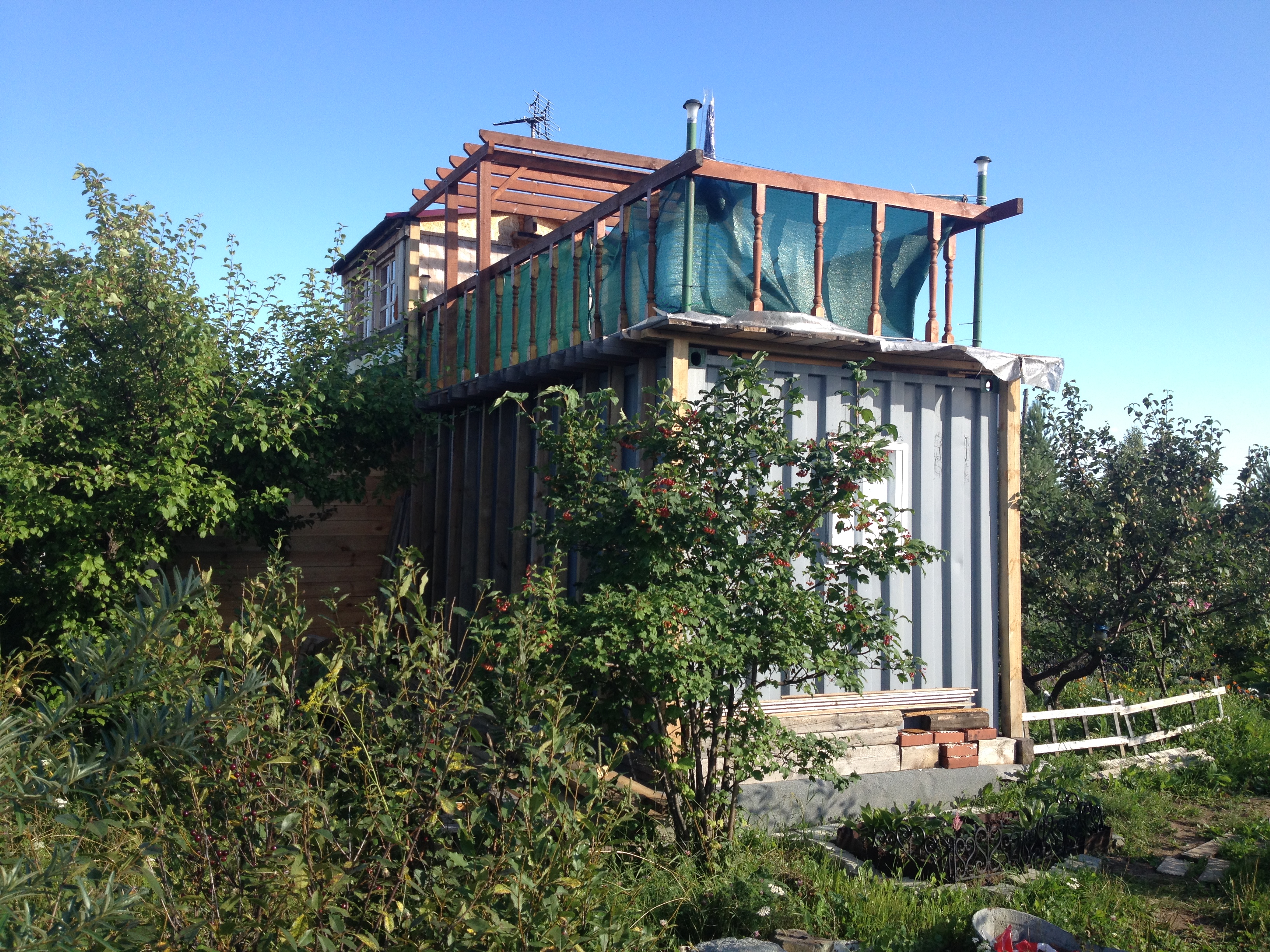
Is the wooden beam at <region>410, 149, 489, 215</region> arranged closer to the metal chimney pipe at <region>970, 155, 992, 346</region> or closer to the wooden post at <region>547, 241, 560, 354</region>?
the wooden post at <region>547, 241, 560, 354</region>

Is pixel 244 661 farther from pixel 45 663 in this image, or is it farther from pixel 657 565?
pixel 45 663

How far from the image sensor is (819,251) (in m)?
7.14

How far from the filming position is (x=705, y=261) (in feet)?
22.6

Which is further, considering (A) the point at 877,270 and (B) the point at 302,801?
(A) the point at 877,270

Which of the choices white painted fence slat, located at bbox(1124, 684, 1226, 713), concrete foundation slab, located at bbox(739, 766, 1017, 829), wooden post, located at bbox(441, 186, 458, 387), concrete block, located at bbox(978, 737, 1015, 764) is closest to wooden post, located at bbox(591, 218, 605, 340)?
wooden post, located at bbox(441, 186, 458, 387)

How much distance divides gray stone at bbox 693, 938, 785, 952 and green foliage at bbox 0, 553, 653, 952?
87 centimetres

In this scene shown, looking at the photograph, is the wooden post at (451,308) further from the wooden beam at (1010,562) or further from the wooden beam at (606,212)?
the wooden beam at (1010,562)

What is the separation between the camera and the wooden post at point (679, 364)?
6.42m

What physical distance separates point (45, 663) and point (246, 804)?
5634 millimetres

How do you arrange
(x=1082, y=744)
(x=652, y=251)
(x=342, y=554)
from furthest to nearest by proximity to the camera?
1. (x=342, y=554)
2. (x=1082, y=744)
3. (x=652, y=251)

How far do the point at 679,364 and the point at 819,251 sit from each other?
60.9 inches

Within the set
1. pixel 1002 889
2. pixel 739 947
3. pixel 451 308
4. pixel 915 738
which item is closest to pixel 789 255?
pixel 915 738

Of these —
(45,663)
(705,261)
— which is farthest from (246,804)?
(45,663)

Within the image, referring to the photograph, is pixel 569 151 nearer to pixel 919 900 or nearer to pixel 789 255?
pixel 789 255
